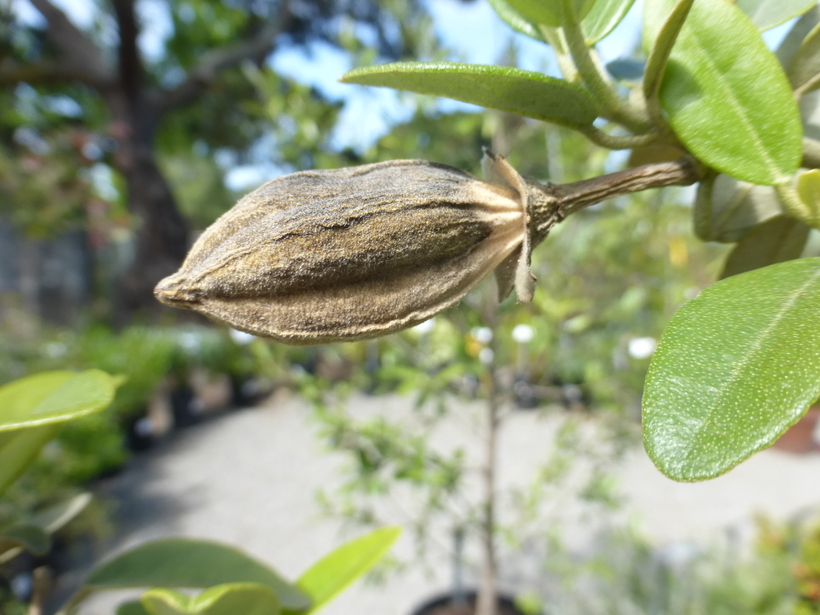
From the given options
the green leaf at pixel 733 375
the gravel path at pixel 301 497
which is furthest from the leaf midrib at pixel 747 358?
the gravel path at pixel 301 497

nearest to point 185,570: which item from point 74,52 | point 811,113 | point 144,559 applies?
point 144,559

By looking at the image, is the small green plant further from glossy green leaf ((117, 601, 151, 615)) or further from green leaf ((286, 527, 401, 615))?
glossy green leaf ((117, 601, 151, 615))

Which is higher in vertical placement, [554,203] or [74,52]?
[74,52]

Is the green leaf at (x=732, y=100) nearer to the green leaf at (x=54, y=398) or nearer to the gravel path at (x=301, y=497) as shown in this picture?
the green leaf at (x=54, y=398)

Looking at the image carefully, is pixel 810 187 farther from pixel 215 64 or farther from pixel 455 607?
pixel 215 64

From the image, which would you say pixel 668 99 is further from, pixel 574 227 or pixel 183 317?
pixel 183 317
